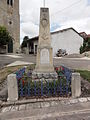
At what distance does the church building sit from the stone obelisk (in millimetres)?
19790

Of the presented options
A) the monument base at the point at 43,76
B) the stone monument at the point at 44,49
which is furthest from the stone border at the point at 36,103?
the stone monument at the point at 44,49

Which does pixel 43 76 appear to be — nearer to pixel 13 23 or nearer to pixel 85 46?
pixel 85 46

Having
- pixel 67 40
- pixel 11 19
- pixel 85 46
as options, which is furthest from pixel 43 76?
pixel 11 19

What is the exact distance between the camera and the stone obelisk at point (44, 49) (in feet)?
14.2

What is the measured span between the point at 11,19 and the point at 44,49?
73.5 ft

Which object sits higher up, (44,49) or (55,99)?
(44,49)

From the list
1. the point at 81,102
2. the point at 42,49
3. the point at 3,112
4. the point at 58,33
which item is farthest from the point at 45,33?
the point at 58,33

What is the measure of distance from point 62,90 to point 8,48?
2137 centimetres

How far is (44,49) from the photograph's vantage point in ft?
14.2

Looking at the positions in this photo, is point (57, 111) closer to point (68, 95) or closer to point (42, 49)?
point (68, 95)

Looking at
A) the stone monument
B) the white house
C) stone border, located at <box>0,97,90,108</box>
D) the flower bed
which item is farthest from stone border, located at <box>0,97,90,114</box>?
the white house

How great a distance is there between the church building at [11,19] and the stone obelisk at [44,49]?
1979 cm

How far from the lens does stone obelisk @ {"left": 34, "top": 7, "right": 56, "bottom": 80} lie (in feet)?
14.2

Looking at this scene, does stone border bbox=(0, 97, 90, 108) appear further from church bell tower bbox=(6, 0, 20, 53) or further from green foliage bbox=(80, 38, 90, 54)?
church bell tower bbox=(6, 0, 20, 53)
